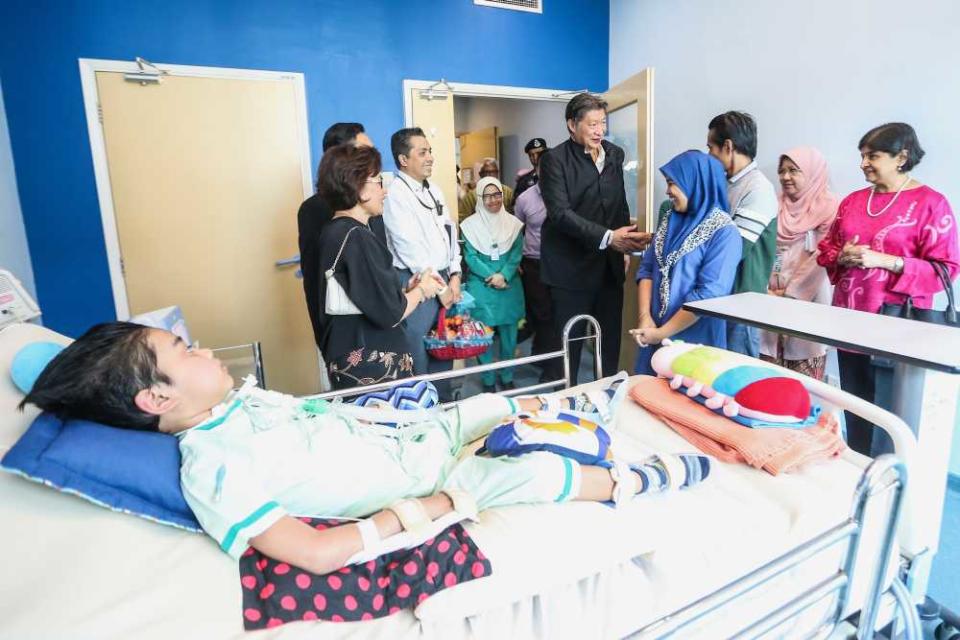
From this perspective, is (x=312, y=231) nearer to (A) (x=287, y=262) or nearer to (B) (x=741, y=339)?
(A) (x=287, y=262)

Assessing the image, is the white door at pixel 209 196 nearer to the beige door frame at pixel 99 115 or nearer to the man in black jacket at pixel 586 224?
the beige door frame at pixel 99 115

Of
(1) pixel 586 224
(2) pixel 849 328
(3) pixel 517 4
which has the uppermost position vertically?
(3) pixel 517 4

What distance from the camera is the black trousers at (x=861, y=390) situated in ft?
7.79

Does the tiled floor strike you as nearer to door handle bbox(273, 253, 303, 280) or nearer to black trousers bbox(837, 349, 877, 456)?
black trousers bbox(837, 349, 877, 456)

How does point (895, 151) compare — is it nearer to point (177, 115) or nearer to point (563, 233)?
point (563, 233)

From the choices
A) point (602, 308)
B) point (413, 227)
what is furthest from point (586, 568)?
point (602, 308)

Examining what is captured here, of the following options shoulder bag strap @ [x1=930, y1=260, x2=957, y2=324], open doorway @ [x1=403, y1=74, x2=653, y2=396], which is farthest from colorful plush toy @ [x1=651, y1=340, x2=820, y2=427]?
open doorway @ [x1=403, y1=74, x2=653, y2=396]

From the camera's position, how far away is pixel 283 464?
3.79 feet

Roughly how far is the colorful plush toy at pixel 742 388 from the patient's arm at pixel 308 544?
1.01 meters

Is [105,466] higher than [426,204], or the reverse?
[426,204]

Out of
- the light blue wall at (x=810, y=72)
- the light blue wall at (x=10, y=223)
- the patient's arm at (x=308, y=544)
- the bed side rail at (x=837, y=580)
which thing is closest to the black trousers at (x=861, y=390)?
the light blue wall at (x=810, y=72)

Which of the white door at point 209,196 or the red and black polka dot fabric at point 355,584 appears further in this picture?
the white door at point 209,196

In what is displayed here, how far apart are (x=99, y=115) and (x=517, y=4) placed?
2.75m

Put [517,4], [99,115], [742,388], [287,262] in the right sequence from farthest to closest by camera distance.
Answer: [517,4], [287,262], [99,115], [742,388]
